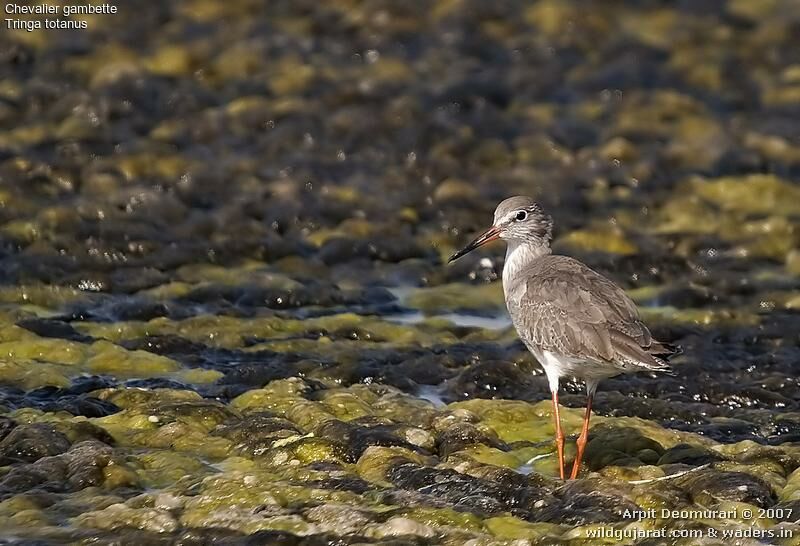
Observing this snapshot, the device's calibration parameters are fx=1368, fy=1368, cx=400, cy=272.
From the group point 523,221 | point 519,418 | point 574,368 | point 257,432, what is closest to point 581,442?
point 574,368

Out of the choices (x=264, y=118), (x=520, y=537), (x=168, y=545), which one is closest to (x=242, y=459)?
(x=168, y=545)

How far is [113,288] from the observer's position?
9508mm

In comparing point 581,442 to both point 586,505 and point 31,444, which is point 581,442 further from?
point 31,444

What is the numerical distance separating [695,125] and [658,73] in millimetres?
1207

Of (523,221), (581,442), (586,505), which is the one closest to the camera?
(586,505)

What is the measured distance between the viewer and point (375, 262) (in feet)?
34.1

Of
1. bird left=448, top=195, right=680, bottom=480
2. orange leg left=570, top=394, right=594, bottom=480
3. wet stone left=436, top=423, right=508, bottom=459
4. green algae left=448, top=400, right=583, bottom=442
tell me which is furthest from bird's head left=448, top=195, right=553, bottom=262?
wet stone left=436, top=423, right=508, bottom=459

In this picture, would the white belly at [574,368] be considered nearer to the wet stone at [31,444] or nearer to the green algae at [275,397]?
the green algae at [275,397]

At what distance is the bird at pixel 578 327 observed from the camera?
22.7ft

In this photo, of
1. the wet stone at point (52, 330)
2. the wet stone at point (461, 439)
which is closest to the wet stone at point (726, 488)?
the wet stone at point (461, 439)

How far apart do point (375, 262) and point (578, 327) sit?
349 centimetres

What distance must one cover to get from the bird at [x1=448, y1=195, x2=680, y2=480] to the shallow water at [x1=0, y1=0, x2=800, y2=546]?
0.45 metres

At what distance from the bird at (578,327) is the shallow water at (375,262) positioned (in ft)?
1.48

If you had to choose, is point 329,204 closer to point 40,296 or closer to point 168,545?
point 40,296
